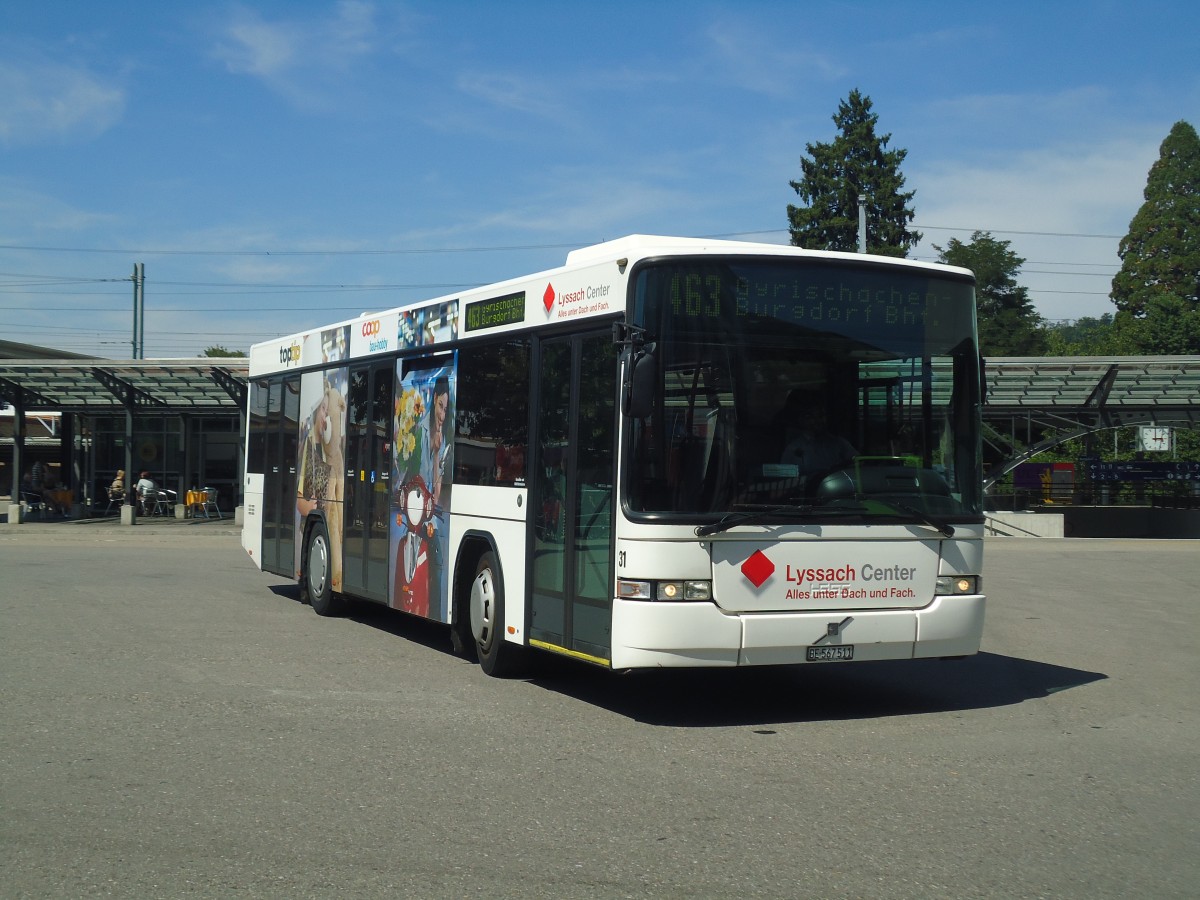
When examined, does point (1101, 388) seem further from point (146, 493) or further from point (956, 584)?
point (956, 584)

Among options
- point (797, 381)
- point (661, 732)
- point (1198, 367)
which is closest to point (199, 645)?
point (661, 732)

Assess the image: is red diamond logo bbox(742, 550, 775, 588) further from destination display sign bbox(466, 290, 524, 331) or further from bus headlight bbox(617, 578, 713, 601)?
destination display sign bbox(466, 290, 524, 331)

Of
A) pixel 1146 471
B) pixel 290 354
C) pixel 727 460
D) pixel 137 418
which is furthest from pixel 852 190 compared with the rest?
pixel 727 460

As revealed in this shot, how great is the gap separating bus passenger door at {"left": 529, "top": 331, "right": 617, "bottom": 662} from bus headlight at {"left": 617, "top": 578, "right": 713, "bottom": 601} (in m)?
0.21

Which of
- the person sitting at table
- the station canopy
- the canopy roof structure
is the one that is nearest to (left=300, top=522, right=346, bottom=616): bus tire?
the station canopy

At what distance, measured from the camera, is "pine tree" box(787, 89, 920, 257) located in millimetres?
61594

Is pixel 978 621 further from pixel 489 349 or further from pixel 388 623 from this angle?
pixel 388 623

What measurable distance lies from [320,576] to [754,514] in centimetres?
747

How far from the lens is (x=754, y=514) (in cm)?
830

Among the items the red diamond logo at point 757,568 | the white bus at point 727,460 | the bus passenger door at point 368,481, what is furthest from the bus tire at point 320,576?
the red diamond logo at point 757,568

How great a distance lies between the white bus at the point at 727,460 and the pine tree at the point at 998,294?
63.9 meters

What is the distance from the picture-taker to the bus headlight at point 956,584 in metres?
8.95

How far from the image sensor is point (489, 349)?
10609 mm

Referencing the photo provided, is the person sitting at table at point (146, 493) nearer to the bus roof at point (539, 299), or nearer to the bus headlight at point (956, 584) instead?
the bus roof at point (539, 299)
